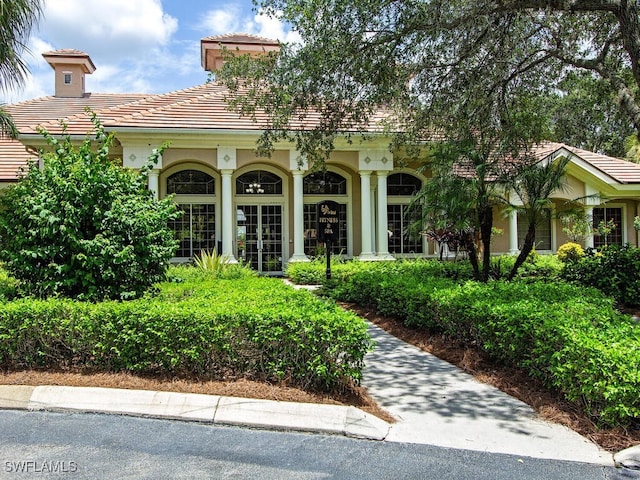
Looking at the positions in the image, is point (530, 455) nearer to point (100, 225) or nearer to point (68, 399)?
point (68, 399)

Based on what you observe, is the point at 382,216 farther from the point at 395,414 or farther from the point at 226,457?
the point at 226,457

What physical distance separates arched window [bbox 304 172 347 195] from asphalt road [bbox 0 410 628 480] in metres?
14.4

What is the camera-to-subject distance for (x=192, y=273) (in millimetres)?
11641

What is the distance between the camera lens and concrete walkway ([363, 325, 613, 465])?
14.3ft

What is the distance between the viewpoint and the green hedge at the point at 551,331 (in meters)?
4.44

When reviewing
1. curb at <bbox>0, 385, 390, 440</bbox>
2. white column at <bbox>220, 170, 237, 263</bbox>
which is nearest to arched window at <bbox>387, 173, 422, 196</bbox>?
white column at <bbox>220, 170, 237, 263</bbox>

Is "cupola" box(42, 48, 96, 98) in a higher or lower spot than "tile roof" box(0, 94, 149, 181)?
higher

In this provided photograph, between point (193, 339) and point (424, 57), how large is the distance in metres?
8.30

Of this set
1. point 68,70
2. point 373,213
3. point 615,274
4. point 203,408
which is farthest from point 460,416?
point 68,70

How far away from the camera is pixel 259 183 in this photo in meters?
18.4

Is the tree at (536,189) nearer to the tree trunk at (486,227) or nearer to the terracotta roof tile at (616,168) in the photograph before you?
the tree trunk at (486,227)

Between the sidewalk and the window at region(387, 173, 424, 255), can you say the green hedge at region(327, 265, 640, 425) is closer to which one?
the sidewalk

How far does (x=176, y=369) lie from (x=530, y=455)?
346 cm

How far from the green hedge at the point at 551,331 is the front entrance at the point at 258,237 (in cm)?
933
